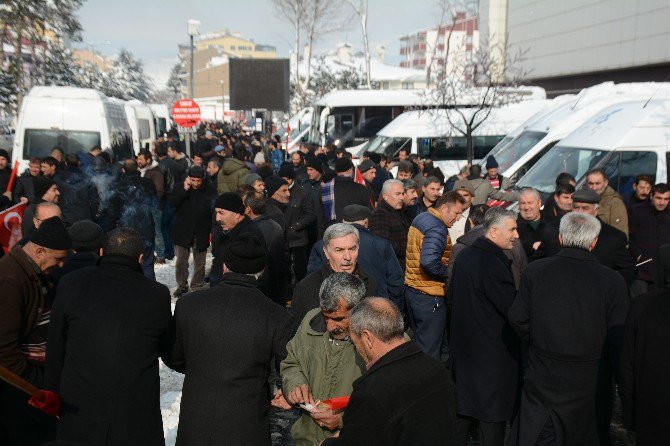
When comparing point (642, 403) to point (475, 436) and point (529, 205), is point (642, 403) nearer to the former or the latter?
point (475, 436)

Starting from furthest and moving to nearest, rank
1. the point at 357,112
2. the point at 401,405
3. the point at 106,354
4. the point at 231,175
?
the point at 357,112
the point at 231,175
the point at 106,354
the point at 401,405

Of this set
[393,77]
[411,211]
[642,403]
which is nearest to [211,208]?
[411,211]

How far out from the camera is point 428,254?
7367 mm

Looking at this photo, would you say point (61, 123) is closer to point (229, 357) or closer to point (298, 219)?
point (298, 219)

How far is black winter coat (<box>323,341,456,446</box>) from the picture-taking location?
135 inches

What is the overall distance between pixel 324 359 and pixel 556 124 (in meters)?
13.0

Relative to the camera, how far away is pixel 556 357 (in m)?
5.46

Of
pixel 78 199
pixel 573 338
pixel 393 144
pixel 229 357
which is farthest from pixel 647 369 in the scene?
pixel 393 144

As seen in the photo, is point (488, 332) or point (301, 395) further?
point (488, 332)

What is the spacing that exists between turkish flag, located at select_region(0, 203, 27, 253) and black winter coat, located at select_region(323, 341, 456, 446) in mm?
5384

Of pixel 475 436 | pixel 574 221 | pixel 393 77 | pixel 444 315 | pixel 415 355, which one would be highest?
pixel 393 77

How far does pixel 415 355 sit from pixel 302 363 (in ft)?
3.25

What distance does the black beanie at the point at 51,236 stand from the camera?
5.36 meters

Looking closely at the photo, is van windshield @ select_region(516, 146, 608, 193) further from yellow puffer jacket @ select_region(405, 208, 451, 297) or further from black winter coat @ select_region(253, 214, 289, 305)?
black winter coat @ select_region(253, 214, 289, 305)
